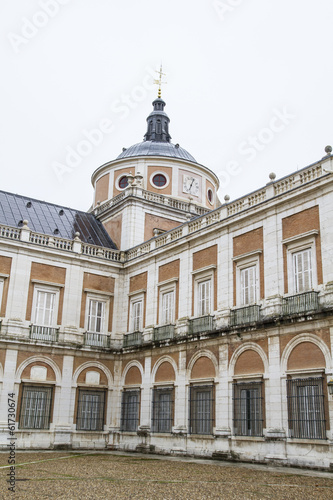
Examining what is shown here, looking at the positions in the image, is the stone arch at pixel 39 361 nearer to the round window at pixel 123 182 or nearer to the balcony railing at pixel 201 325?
the balcony railing at pixel 201 325

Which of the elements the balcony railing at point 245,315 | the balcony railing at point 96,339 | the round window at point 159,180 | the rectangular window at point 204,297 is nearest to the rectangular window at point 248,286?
the balcony railing at point 245,315

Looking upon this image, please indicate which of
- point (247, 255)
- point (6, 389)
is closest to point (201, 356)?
point (247, 255)

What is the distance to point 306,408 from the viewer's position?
17688mm

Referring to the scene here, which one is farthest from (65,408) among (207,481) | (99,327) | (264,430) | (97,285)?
(207,481)

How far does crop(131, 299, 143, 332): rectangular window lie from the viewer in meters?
27.5

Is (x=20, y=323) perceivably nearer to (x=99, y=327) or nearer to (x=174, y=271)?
(x=99, y=327)

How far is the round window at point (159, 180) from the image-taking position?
34469 millimetres

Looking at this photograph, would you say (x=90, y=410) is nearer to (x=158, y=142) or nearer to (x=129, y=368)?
(x=129, y=368)

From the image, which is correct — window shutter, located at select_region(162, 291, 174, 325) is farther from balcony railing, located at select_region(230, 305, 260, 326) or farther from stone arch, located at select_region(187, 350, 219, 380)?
balcony railing, located at select_region(230, 305, 260, 326)

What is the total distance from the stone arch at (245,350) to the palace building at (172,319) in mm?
58

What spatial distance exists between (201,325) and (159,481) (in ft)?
33.1

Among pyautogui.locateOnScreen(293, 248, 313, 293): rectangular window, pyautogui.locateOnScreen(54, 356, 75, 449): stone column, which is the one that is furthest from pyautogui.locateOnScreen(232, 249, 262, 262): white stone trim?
pyautogui.locateOnScreen(54, 356, 75, 449): stone column

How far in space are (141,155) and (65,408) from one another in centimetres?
1647

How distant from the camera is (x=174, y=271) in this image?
25.7 m
